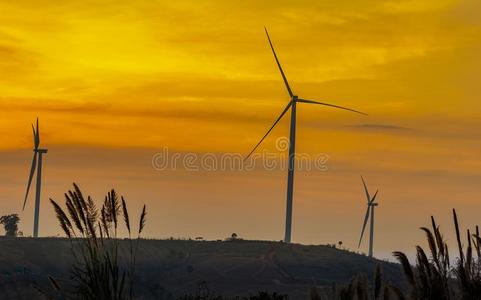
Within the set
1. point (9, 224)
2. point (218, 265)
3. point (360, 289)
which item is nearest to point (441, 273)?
point (360, 289)

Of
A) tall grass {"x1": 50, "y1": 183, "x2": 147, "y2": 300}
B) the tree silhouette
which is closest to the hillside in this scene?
the tree silhouette

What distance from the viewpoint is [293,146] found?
314 ft

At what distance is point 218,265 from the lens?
130500 millimetres

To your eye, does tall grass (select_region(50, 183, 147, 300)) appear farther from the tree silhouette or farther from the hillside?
the tree silhouette

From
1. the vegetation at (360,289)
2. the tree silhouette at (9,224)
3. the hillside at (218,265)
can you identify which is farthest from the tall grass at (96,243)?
the tree silhouette at (9,224)

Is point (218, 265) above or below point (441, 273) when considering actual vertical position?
above

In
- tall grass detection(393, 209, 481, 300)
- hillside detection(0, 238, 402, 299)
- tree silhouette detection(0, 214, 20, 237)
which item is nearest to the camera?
tall grass detection(393, 209, 481, 300)

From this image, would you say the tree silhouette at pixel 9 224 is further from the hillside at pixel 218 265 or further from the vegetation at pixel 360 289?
the vegetation at pixel 360 289

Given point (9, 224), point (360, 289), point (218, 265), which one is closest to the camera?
point (360, 289)

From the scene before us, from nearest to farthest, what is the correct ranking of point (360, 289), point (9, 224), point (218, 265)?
1. point (360, 289)
2. point (218, 265)
3. point (9, 224)

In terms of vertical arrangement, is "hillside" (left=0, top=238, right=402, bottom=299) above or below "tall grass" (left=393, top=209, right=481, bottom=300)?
above

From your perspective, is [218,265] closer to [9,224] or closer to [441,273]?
[9,224]

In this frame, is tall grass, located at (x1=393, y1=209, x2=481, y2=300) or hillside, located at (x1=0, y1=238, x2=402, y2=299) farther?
hillside, located at (x1=0, y1=238, x2=402, y2=299)

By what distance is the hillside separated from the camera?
373ft
